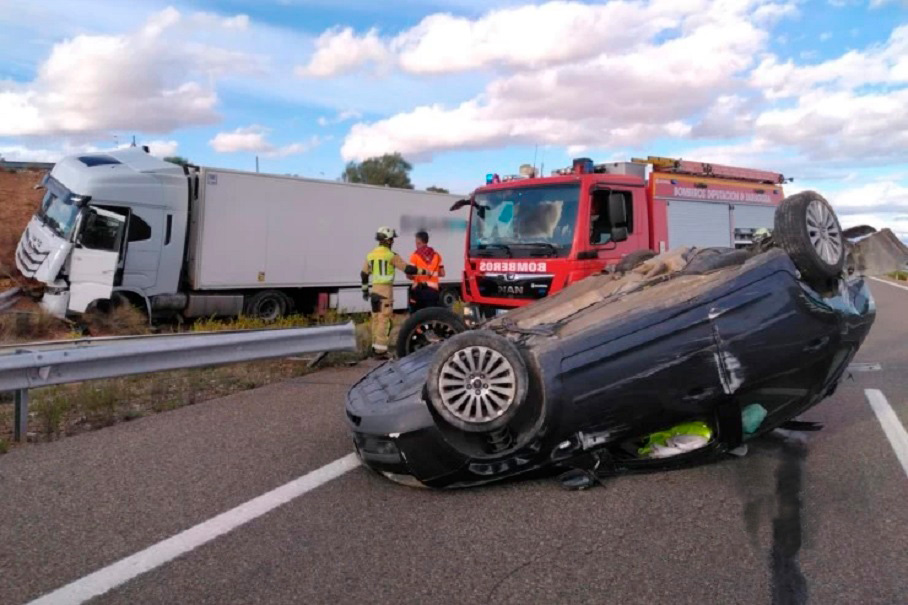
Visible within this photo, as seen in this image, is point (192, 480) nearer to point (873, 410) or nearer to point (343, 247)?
point (873, 410)

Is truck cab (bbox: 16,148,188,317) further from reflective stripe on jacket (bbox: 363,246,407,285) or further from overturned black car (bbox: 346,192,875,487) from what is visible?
overturned black car (bbox: 346,192,875,487)

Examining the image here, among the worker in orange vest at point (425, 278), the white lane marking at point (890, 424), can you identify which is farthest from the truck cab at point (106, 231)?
the white lane marking at point (890, 424)

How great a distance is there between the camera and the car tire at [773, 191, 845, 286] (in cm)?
467

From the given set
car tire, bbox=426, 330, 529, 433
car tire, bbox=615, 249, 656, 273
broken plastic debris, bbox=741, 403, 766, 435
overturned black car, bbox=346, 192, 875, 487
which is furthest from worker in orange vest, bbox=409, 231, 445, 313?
broken plastic debris, bbox=741, 403, 766, 435

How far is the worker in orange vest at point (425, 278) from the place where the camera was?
9.67 m

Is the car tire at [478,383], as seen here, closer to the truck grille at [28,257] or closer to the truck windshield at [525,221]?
the truck windshield at [525,221]

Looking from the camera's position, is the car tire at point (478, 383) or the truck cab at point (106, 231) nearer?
the car tire at point (478, 383)

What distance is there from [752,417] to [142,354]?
486 centimetres

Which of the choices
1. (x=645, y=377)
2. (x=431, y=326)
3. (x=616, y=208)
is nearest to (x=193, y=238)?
(x=616, y=208)

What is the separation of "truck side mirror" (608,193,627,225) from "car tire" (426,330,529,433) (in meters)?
5.13

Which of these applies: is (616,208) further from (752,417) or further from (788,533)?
(788,533)

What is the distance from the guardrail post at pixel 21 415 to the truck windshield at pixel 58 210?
8930 mm

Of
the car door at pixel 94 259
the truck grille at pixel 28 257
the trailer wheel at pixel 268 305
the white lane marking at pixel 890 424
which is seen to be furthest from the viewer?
the trailer wheel at pixel 268 305

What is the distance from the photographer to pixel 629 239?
9492 mm
